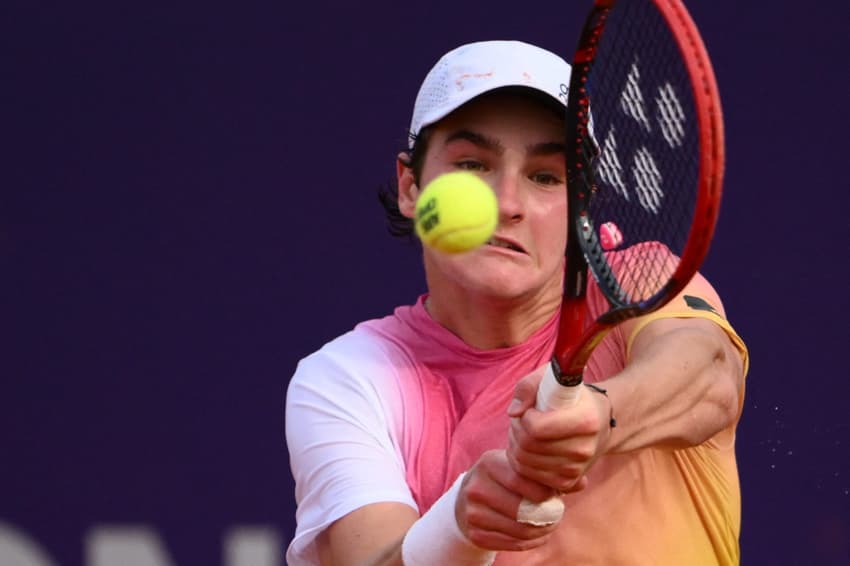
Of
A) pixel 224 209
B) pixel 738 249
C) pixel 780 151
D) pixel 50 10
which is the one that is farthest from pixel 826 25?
pixel 50 10

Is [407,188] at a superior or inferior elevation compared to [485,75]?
inferior

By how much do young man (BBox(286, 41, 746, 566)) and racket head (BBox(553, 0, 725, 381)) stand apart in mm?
134

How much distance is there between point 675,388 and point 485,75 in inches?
27.4

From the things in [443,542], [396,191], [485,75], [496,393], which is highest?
[485,75]

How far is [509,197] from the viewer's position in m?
2.88

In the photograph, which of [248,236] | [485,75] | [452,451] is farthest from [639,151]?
[248,236]

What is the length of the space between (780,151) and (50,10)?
1.78 metres

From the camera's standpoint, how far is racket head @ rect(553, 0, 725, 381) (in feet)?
7.38

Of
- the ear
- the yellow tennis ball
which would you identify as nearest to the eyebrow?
the ear

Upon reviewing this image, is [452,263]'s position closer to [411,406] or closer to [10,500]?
[411,406]

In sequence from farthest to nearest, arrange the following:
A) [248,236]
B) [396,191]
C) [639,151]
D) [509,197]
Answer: [248,236]
[396,191]
[509,197]
[639,151]

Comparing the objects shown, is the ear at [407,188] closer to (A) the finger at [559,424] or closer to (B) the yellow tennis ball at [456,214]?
(B) the yellow tennis ball at [456,214]

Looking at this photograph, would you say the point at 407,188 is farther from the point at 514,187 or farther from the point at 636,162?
the point at 636,162

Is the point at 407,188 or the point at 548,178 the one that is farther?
the point at 407,188
